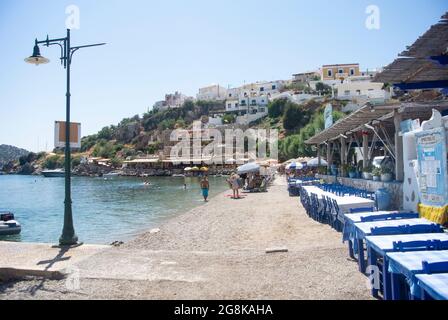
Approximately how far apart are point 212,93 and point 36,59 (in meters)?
127

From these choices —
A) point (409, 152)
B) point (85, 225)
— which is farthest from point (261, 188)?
point (409, 152)

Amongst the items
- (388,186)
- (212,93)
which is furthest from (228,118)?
(388,186)

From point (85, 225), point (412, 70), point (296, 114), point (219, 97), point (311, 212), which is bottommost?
point (85, 225)

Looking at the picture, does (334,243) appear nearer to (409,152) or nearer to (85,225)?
(409,152)

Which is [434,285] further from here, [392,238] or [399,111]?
[399,111]

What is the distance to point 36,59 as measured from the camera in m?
8.56

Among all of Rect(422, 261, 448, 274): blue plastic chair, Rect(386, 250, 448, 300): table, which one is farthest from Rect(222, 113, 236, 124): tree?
Rect(422, 261, 448, 274): blue plastic chair

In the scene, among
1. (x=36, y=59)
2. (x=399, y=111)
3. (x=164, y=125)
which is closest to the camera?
(x=36, y=59)

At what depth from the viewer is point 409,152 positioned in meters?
8.31

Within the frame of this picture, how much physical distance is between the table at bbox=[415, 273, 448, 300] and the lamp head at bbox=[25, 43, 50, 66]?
8624mm

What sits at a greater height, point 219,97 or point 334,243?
point 219,97

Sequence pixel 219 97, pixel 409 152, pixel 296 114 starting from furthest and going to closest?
pixel 219 97, pixel 296 114, pixel 409 152

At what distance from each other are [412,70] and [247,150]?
69.0 meters

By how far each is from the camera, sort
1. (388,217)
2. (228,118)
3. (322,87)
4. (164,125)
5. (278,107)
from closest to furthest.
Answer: (388,217) < (278,107) < (322,87) < (228,118) < (164,125)
